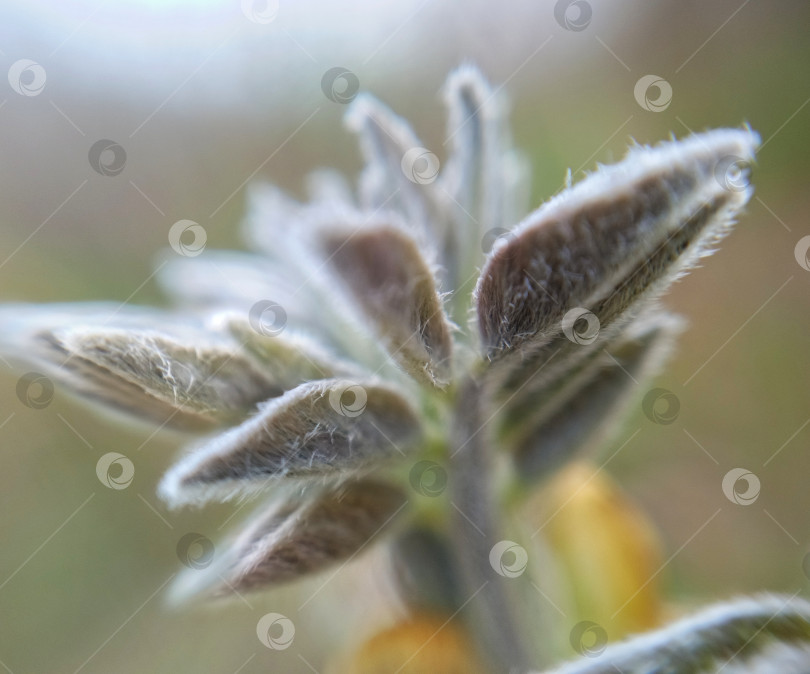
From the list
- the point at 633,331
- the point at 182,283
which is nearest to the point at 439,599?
the point at 633,331

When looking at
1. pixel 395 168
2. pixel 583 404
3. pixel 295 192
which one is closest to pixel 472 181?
pixel 395 168

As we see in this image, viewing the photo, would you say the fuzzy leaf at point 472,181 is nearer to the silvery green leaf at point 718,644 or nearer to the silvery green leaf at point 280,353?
the silvery green leaf at point 280,353

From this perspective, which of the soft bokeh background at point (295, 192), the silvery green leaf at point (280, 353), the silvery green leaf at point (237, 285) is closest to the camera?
the silvery green leaf at point (280, 353)

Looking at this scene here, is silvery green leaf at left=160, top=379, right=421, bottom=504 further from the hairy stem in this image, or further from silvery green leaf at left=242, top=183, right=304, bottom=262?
silvery green leaf at left=242, top=183, right=304, bottom=262

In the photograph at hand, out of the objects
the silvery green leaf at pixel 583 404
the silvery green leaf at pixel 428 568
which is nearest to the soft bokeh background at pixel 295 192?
the silvery green leaf at pixel 428 568

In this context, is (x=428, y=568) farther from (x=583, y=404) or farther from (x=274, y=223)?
(x=274, y=223)
